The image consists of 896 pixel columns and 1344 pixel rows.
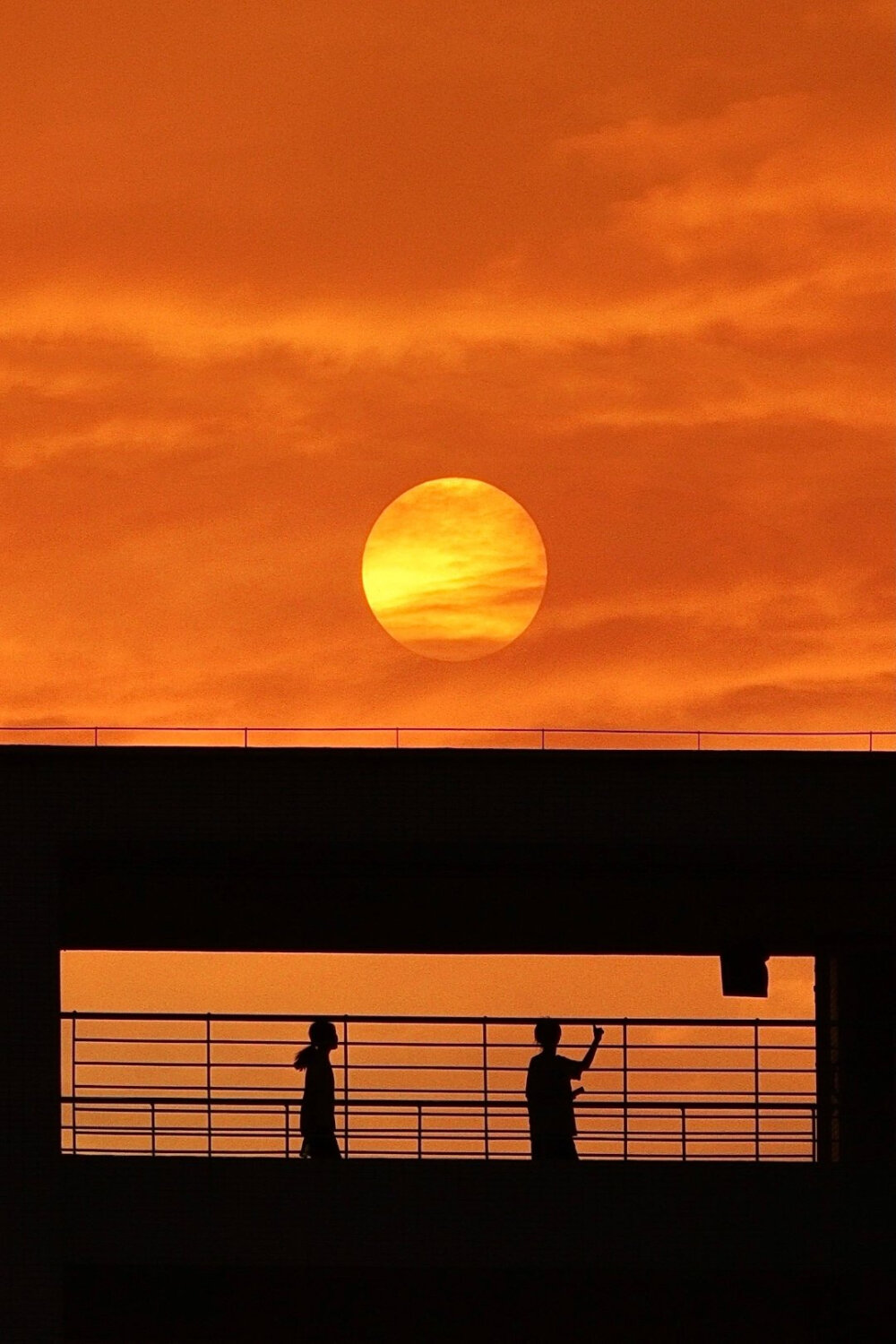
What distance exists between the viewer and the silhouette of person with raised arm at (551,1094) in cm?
2172

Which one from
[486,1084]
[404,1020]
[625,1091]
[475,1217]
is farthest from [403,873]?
[475,1217]

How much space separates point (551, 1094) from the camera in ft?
72.0

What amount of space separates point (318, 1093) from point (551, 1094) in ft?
6.52

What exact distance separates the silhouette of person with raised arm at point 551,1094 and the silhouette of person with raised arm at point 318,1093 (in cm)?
167

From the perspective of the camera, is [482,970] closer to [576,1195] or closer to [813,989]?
[813,989]

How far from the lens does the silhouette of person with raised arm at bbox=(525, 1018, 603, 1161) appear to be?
71.3ft

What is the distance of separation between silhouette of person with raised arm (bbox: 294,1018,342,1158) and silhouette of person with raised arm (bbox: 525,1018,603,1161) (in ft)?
5.49

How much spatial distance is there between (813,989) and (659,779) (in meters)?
7.51

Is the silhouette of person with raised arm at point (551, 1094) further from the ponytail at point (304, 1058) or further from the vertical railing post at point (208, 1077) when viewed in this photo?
the vertical railing post at point (208, 1077)

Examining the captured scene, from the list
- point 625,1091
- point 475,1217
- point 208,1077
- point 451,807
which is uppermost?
point 451,807

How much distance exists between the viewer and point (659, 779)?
21734mm

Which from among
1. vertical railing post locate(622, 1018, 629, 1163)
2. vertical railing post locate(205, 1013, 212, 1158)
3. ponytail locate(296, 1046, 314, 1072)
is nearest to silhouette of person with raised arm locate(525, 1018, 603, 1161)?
vertical railing post locate(622, 1018, 629, 1163)

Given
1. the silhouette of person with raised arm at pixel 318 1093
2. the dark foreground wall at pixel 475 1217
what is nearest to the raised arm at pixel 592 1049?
the dark foreground wall at pixel 475 1217

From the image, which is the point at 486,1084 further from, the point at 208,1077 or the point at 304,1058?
the point at 208,1077
